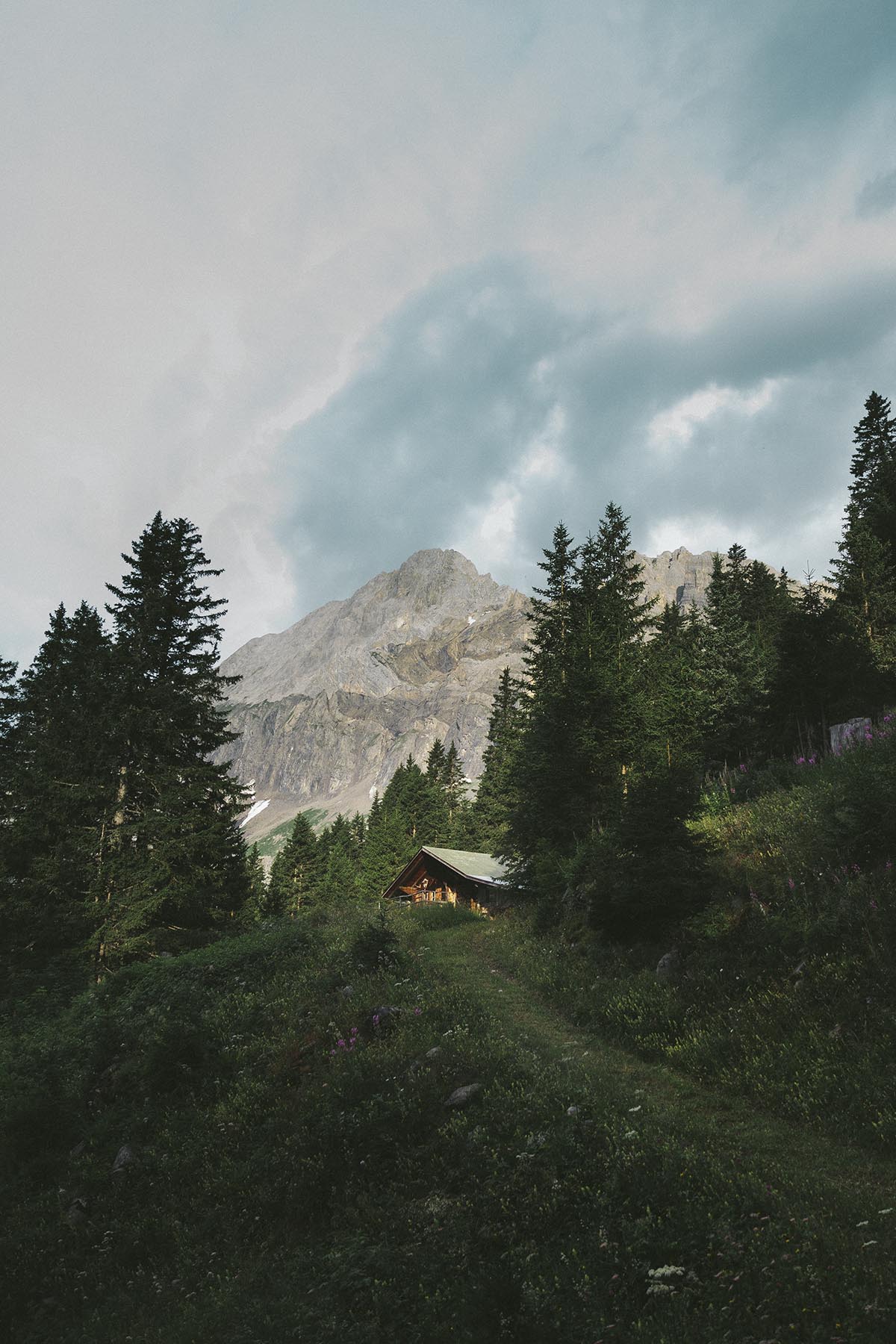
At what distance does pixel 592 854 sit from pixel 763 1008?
8386 millimetres

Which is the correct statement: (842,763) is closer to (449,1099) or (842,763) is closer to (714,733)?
(449,1099)

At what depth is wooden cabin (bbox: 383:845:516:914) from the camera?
35.3m

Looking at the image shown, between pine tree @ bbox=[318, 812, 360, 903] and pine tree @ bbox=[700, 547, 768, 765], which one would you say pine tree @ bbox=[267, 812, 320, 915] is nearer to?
pine tree @ bbox=[318, 812, 360, 903]

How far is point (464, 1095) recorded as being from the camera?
353 inches

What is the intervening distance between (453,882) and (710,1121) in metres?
34.6

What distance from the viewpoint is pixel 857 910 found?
10.5m

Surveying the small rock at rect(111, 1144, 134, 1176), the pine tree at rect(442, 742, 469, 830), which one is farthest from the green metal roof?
the pine tree at rect(442, 742, 469, 830)

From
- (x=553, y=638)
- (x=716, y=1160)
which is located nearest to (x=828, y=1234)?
(x=716, y=1160)

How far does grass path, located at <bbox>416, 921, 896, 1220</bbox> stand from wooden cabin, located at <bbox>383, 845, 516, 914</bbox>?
62.0 feet

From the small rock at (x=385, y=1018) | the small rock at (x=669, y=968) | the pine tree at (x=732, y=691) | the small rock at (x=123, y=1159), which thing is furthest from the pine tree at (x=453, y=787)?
the small rock at (x=123, y=1159)

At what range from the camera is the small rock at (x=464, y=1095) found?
350 inches

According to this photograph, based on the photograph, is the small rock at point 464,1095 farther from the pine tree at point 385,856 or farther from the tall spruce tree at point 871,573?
the pine tree at point 385,856

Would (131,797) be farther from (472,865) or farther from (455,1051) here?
(472,865)

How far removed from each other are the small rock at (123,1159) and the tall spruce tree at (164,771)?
9.97m
